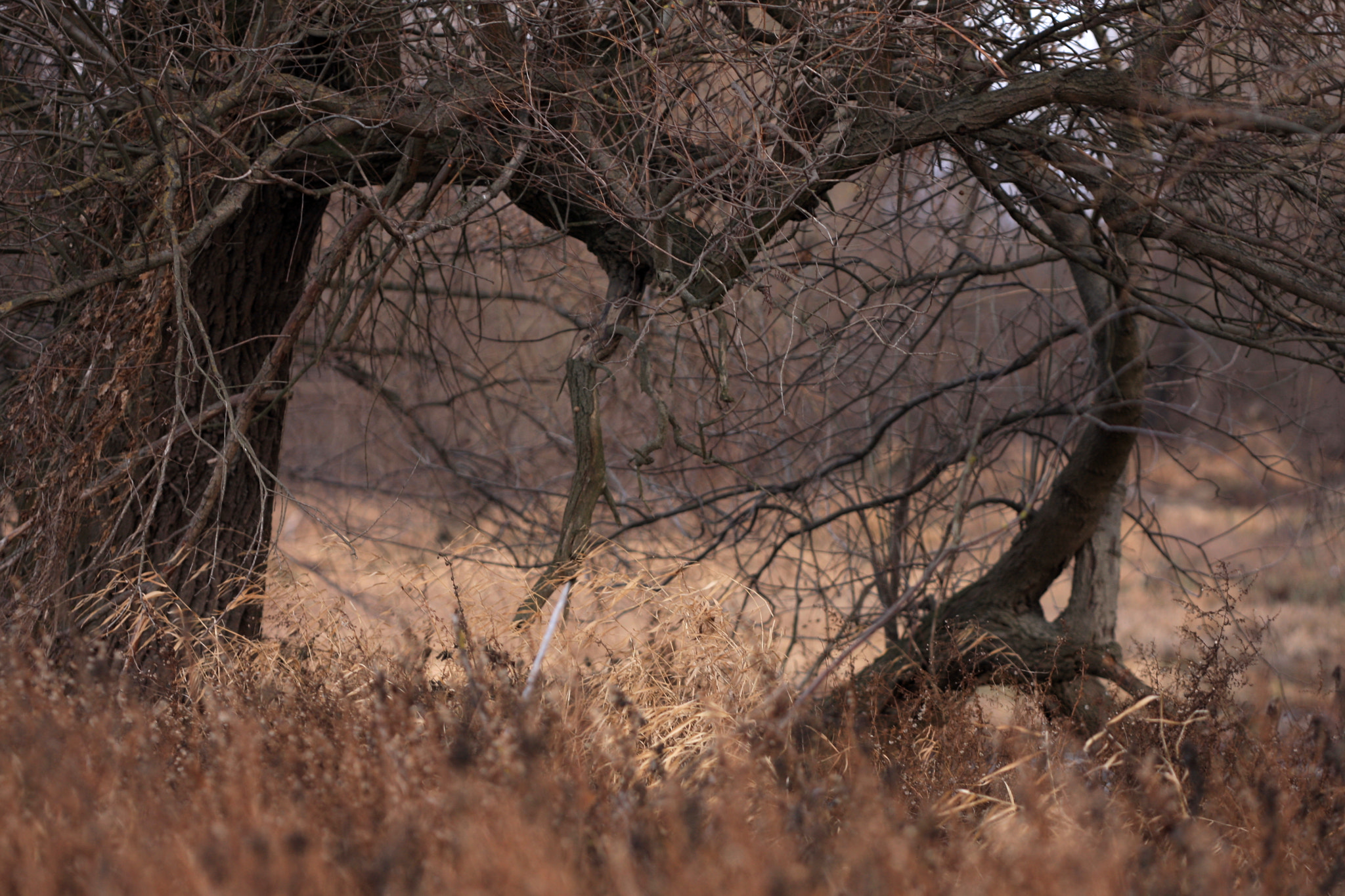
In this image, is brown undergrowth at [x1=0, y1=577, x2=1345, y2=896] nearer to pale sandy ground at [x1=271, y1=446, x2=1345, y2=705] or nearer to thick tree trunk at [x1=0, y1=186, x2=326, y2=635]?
pale sandy ground at [x1=271, y1=446, x2=1345, y2=705]

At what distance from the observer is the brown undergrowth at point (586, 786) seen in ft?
6.73

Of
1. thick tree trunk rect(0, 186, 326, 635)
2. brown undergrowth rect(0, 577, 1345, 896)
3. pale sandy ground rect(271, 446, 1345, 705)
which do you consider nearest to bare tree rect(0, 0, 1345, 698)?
thick tree trunk rect(0, 186, 326, 635)

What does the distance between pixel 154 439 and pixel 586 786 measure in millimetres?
2919

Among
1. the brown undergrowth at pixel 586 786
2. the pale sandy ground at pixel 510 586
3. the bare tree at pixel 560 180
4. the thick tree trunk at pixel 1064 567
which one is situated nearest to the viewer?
the brown undergrowth at pixel 586 786

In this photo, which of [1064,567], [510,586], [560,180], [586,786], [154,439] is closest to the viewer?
[586,786]

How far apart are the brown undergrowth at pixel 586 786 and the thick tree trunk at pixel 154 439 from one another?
1.45 feet

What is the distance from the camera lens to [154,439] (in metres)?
4.47

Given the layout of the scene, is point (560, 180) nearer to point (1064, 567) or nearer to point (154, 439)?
point (154, 439)

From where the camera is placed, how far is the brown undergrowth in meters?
2.05

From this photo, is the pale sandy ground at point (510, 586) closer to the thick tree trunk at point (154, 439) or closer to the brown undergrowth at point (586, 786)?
the brown undergrowth at point (586, 786)

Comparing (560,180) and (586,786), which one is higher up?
(560,180)

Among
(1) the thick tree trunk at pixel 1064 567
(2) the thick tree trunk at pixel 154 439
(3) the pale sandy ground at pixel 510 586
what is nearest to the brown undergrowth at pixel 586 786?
(3) the pale sandy ground at pixel 510 586

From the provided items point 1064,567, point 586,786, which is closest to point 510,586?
point 586,786

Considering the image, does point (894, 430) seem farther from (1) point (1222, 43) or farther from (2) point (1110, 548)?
(1) point (1222, 43)
